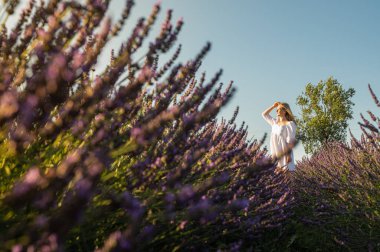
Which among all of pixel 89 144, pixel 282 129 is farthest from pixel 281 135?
pixel 89 144

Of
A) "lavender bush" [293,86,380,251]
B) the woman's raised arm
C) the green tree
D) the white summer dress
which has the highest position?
the green tree

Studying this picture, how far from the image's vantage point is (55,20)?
115 cm

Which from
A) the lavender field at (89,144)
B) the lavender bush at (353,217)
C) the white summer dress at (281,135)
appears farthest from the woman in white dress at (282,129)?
the lavender field at (89,144)

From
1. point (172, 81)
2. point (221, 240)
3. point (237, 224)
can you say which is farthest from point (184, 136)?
point (221, 240)

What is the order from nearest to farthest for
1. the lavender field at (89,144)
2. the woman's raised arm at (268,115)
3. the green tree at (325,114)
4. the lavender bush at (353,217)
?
the lavender field at (89,144) < the lavender bush at (353,217) < the woman's raised arm at (268,115) < the green tree at (325,114)

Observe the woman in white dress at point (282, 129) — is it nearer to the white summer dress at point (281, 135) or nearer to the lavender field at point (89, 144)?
the white summer dress at point (281, 135)

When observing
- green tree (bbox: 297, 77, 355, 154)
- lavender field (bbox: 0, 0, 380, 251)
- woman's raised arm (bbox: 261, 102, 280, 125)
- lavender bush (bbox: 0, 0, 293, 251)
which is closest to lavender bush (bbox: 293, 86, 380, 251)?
lavender field (bbox: 0, 0, 380, 251)

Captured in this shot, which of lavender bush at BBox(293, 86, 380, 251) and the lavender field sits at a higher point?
lavender bush at BBox(293, 86, 380, 251)

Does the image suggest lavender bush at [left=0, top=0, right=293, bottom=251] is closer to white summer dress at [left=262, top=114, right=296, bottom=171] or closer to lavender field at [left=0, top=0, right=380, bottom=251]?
lavender field at [left=0, top=0, right=380, bottom=251]

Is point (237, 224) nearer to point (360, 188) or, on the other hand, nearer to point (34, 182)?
point (34, 182)

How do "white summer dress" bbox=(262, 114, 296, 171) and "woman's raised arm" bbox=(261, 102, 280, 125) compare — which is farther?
"woman's raised arm" bbox=(261, 102, 280, 125)

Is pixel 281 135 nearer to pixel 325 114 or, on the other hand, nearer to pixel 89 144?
pixel 89 144

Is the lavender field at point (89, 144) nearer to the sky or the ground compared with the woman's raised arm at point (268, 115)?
nearer to the ground

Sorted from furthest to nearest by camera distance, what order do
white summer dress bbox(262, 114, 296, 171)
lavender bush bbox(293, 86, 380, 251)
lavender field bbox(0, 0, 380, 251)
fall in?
white summer dress bbox(262, 114, 296, 171) < lavender bush bbox(293, 86, 380, 251) < lavender field bbox(0, 0, 380, 251)
